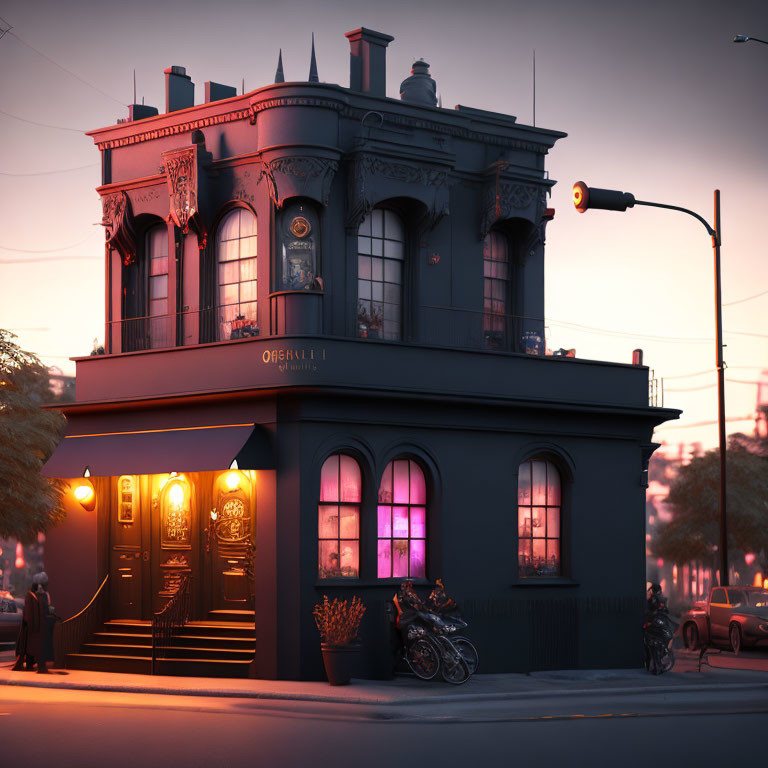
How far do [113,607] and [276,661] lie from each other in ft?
15.0

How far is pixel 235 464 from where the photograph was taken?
2200 cm

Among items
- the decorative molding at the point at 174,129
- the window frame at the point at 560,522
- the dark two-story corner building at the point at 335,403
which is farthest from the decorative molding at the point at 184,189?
the window frame at the point at 560,522

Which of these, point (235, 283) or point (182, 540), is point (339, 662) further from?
point (235, 283)

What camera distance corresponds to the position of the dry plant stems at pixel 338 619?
68.0ft

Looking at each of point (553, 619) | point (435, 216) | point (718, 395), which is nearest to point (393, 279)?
point (435, 216)

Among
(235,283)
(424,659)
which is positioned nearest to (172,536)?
(235,283)

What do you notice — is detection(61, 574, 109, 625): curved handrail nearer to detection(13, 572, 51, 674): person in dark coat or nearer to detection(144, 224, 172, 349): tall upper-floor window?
detection(13, 572, 51, 674): person in dark coat

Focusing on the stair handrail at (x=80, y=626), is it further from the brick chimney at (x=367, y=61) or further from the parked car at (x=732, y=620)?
the parked car at (x=732, y=620)

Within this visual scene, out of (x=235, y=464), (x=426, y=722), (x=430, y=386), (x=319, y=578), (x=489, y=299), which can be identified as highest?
(x=489, y=299)

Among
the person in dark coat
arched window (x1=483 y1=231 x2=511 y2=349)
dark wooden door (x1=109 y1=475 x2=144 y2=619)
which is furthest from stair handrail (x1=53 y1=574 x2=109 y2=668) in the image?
arched window (x1=483 y1=231 x2=511 y2=349)

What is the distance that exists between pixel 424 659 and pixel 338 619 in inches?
60.6

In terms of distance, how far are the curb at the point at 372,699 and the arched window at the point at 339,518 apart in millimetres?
3196

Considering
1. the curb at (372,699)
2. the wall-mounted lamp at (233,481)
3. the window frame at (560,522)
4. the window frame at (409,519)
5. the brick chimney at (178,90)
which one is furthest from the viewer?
the brick chimney at (178,90)

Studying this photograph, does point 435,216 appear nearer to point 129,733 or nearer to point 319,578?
point 319,578
